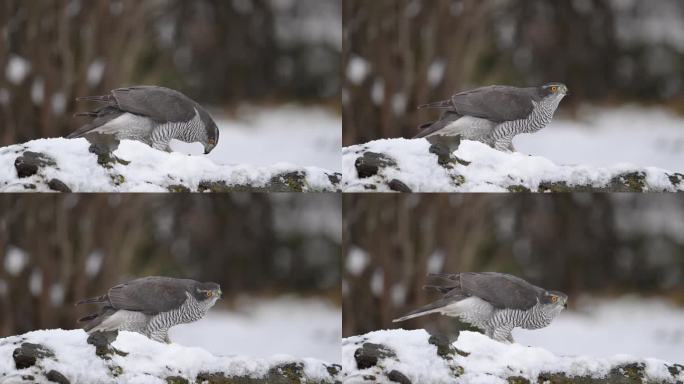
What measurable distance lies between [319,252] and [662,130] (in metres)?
1.58

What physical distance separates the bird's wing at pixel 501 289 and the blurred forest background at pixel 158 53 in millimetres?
987

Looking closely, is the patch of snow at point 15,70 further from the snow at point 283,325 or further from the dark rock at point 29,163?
the snow at point 283,325

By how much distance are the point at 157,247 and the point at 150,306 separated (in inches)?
10.3

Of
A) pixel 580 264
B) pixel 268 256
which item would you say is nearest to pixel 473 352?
pixel 580 264

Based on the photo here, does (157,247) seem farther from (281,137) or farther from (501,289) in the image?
(501,289)

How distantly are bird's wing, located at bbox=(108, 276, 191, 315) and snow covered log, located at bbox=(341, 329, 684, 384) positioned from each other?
2.59ft

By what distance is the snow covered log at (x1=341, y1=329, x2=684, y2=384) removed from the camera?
11.9ft

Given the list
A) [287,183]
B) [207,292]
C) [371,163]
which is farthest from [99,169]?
[371,163]

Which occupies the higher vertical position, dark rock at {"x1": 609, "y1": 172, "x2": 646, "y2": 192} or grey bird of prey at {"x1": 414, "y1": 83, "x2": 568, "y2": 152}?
grey bird of prey at {"x1": 414, "y1": 83, "x2": 568, "y2": 152}

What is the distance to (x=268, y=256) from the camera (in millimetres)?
3717

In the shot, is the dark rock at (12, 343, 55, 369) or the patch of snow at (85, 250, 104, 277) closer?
the dark rock at (12, 343, 55, 369)

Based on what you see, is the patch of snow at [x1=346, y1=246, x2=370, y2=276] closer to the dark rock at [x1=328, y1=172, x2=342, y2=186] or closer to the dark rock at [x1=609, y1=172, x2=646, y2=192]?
the dark rock at [x1=328, y1=172, x2=342, y2=186]

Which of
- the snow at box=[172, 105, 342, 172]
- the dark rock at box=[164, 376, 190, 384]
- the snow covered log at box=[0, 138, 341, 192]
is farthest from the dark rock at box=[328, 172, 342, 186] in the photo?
the dark rock at box=[164, 376, 190, 384]

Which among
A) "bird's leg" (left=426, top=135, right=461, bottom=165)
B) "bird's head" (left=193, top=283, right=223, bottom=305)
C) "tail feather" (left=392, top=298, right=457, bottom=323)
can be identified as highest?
"bird's leg" (left=426, top=135, right=461, bottom=165)
